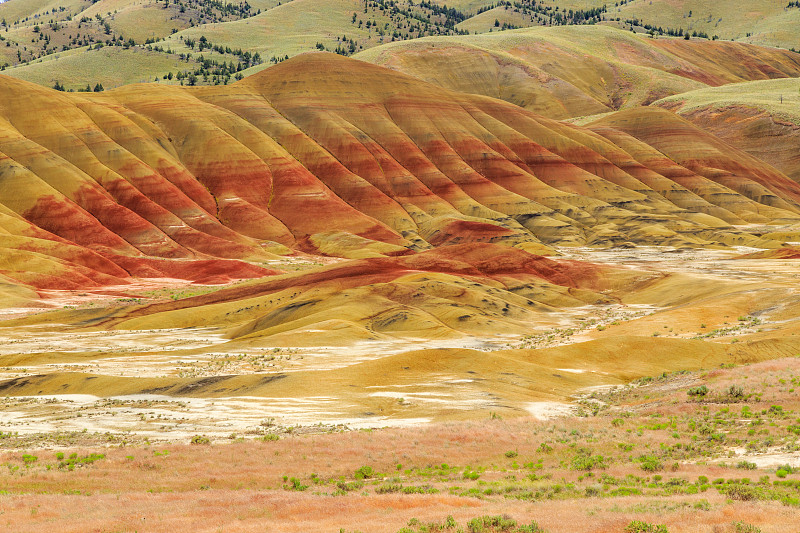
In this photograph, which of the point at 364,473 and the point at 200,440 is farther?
the point at 200,440

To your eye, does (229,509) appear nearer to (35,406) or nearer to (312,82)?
(35,406)

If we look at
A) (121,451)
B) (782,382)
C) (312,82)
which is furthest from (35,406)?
(312,82)

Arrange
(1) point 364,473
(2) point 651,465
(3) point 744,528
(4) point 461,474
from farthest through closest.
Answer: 1. (1) point 364,473
2. (4) point 461,474
3. (2) point 651,465
4. (3) point 744,528

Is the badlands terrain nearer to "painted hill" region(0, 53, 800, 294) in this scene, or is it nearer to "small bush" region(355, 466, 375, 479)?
"small bush" region(355, 466, 375, 479)

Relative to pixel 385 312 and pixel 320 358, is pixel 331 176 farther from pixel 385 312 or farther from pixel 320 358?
pixel 320 358

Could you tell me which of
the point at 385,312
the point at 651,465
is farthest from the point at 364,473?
the point at 385,312

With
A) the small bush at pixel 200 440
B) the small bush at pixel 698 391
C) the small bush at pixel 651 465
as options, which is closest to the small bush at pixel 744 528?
the small bush at pixel 651 465
